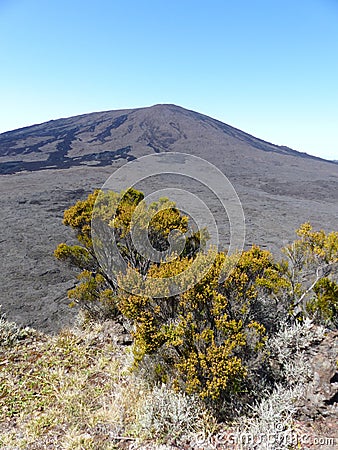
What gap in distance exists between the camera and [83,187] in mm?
24359

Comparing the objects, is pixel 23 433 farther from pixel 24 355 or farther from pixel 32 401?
pixel 24 355

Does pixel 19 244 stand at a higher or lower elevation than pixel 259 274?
lower

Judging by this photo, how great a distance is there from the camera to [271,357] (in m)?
4.65

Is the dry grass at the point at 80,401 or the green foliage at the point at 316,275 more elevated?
the green foliage at the point at 316,275

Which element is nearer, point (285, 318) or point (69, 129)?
point (285, 318)

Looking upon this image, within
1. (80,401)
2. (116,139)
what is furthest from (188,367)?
(116,139)

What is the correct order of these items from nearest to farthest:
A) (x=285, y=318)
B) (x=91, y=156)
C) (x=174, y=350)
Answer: (x=174, y=350) < (x=285, y=318) < (x=91, y=156)

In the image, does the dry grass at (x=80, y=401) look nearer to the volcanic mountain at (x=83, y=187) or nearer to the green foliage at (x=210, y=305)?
the green foliage at (x=210, y=305)

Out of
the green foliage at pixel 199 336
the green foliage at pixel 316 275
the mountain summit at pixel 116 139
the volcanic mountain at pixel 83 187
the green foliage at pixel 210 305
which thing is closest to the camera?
the green foliage at pixel 199 336

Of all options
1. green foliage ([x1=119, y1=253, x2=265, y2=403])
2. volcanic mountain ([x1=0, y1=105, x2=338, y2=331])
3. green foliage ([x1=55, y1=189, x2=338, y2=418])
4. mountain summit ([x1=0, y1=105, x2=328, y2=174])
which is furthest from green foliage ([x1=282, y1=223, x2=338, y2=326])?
mountain summit ([x1=0, y1=105, x2=328, y2=174])

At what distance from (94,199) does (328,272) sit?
456 centimetres

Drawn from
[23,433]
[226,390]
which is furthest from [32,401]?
[226,390]

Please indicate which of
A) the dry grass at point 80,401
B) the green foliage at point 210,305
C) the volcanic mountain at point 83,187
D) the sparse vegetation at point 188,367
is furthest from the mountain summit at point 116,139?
the sparse vegetation at point 188,367

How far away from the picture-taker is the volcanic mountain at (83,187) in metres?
9.39
